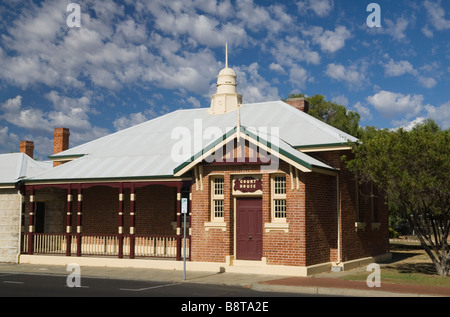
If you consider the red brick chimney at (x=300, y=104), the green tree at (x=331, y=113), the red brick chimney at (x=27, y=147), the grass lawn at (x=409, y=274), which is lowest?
the grass lawn at (x=409, y=274)

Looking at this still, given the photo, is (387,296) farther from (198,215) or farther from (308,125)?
(308,125)

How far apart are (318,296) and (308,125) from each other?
32.1ft

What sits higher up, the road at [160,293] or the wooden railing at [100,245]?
the wooden railing at [100,245]

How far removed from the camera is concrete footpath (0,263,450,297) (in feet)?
46.2

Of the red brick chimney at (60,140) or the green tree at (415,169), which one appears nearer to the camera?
the green tree at (415,169)

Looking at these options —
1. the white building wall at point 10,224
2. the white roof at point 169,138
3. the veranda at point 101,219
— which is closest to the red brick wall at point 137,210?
the veranda at point 101,219

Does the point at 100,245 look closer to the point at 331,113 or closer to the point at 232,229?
the point at 232,229

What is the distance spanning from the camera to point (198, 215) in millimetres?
20188

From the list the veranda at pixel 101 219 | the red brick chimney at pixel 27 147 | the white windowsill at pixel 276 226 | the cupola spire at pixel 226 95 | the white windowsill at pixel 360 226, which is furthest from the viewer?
the red brick chimney at pixel 27 147

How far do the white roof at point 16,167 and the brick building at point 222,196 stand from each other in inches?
30.3

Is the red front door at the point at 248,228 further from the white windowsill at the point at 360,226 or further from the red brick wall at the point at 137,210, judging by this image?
the white windowsill at the point at 360,226

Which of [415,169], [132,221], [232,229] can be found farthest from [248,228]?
[415,169]

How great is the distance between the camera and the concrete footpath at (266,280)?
14.1 meters

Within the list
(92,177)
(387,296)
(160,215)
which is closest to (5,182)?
(92,177)
